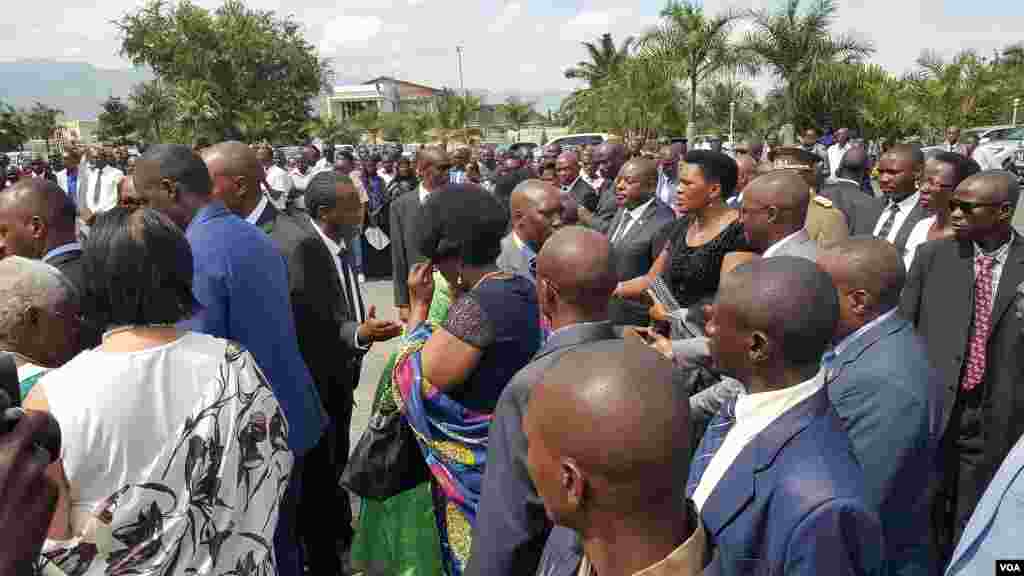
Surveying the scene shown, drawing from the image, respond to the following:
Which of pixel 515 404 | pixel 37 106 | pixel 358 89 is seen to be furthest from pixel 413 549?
pixel 358 89

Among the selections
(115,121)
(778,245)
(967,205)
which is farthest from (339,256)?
(115,121)

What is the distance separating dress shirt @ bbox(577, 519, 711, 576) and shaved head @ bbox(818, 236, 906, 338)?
155cm

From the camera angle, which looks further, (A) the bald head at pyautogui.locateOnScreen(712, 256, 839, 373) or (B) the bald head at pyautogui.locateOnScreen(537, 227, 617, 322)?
(B) the bald head at pyautogui.locateOnScreen(537, 227, 617, 322)

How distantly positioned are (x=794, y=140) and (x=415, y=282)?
17.8 meters

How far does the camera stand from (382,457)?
279 centimetres

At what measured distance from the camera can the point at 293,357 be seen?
3.18m

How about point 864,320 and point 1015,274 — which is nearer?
point 864,320

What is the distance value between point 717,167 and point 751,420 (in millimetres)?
2624

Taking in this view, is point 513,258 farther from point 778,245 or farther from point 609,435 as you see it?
point 609,435

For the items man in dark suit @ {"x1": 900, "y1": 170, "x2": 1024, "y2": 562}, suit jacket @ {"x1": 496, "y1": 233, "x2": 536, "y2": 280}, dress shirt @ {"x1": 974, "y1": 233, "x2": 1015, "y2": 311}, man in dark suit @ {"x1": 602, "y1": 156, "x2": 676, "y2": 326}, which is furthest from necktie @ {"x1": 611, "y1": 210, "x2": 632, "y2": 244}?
dress shirt @ {"x1": 974, "y1": 233, "x2": 1015, "y2": 311}

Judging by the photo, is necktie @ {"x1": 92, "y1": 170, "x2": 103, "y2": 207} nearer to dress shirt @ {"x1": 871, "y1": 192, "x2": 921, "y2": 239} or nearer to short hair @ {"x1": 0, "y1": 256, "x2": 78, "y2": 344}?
short hair @ {"x1": 0, "y1": 256, "x2": 78, "y2": 344}

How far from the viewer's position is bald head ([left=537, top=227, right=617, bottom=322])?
2328mm

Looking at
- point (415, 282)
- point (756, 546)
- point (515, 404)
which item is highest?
point (415, 282)

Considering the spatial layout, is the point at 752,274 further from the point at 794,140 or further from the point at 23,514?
the point at 794,140
